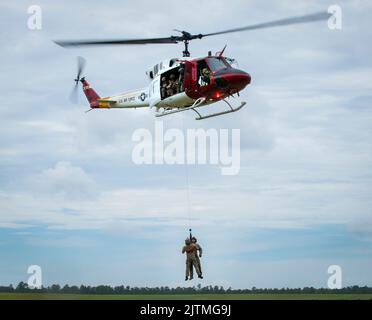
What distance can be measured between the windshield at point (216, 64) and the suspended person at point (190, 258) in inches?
365

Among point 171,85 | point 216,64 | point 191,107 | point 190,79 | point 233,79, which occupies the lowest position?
point 191,107

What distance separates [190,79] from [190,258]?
30.6ft

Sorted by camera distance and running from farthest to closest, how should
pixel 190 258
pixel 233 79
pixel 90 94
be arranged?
pixel 90 94 < pixel 233 79 < pixel 190 258

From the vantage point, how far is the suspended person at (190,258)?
2984cm

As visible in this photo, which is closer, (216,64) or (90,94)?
(216,64)

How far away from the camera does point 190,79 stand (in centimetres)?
3653

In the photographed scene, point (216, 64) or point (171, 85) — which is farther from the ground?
point (216, 64)

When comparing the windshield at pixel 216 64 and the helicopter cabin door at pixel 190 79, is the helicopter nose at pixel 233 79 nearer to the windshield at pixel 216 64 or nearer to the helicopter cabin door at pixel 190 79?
the windshield at pixel 216 64

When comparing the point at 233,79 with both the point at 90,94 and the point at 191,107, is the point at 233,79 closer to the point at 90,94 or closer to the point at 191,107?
the point at 191,107

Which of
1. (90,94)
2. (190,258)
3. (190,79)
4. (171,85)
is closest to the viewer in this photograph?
(190,258)

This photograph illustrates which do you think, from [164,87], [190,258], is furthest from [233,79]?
[190,258]
